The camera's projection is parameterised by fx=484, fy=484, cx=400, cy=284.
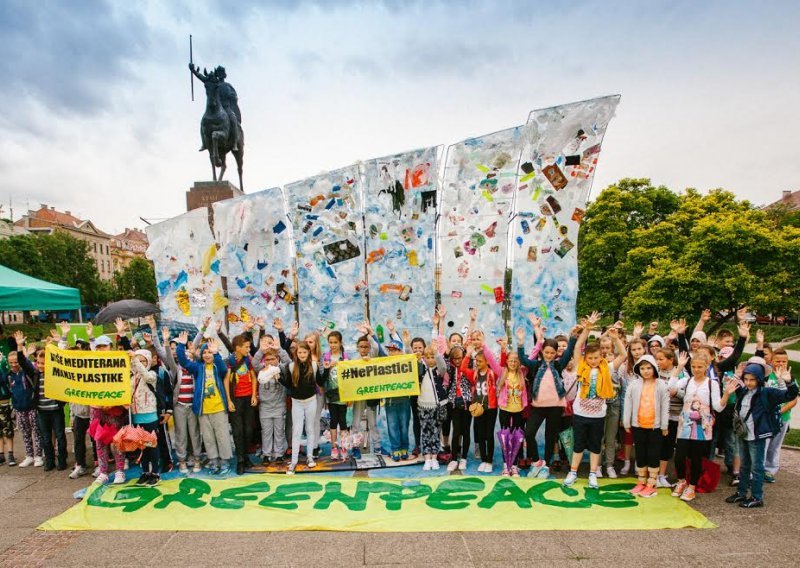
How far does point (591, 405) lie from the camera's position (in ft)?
19.1

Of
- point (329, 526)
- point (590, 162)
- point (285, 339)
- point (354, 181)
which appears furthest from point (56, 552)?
point (590, 162)

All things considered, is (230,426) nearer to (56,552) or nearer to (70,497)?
(70,497)

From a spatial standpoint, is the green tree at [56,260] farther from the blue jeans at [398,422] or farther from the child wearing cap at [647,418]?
the child wearing cap at [647,418]

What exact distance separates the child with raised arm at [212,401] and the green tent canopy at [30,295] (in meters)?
4.26

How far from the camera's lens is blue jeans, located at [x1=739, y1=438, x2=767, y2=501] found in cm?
529

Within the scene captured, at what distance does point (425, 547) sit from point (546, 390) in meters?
2.51

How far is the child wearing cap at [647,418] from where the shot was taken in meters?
5.62

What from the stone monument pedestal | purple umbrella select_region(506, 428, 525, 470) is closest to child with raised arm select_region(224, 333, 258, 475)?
purple umbrella select_region(506, 428, 525, 470)

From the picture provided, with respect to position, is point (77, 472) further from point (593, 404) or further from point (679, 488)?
point (679, 488)

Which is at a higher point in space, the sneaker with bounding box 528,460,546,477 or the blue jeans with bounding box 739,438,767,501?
the blue jeans with bounding box 739,438,767,501

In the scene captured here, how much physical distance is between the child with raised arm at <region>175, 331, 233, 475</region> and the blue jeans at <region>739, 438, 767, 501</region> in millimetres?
6262

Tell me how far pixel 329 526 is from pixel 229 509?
127cm

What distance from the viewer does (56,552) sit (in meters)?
4.59

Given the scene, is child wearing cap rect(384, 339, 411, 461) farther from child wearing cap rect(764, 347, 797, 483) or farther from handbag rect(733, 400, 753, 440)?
child wearing cap rect(764, 347, 797, 483)
